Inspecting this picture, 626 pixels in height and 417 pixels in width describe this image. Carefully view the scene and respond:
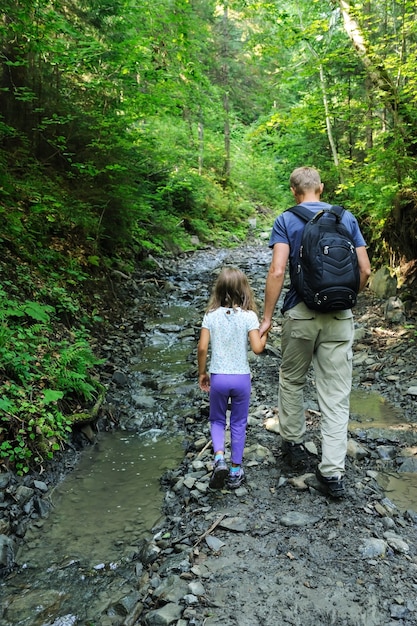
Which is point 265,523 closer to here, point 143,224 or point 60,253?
point 60,253

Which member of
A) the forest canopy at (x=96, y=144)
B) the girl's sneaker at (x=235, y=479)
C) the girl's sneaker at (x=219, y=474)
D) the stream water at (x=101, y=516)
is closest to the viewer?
the stream water at (x=101, y=516)

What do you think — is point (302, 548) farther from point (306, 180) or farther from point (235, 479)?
point (306, 180)

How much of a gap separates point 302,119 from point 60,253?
761cm

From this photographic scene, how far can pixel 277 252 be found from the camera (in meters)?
3.63

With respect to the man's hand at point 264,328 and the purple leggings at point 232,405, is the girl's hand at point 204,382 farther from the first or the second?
the man's hand at point 264,328

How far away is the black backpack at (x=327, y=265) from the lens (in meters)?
3.42

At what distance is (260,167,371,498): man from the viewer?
11.9 feet

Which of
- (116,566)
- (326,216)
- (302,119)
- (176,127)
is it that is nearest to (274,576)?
(116,566)

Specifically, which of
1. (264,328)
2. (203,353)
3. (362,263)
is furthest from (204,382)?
(362,263)

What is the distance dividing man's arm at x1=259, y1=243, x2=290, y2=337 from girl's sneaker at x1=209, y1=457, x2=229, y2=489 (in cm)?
114

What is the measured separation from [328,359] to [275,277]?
80 cm

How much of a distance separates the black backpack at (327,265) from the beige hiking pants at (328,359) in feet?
0.60

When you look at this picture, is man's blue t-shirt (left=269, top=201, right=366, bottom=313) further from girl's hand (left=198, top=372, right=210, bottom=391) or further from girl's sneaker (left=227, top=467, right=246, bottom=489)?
girl's sneaker (left=227, top=467, right=246, bottom=489)

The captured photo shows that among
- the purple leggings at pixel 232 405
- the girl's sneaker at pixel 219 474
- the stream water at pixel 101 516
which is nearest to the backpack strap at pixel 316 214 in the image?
the purple leggings at pixel 232 405
